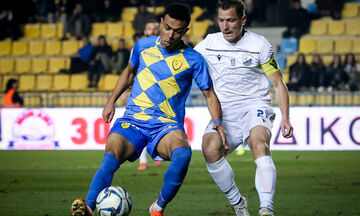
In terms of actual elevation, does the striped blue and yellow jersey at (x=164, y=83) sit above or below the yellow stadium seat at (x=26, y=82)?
above

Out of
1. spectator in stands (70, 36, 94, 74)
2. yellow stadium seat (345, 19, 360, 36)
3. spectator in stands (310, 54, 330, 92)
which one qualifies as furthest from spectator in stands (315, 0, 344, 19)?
spectator in stands (70, 36, 94, 74)

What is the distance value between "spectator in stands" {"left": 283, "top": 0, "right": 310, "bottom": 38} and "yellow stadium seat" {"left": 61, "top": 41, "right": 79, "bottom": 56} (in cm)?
626

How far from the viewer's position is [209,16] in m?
20.8

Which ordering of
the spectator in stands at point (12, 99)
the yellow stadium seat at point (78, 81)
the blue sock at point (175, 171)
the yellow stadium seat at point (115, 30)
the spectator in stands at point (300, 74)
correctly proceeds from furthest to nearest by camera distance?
the yellow stadium seat at point (115, 30)
the yellow stadium seat at point (78, 81)
the spectator in stands at point (300, 74)
the spectator in stands at point (12, 99)
the blue sock at point (175, 171)

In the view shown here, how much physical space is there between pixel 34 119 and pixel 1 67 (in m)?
6.52

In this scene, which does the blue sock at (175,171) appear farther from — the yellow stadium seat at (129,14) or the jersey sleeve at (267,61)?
the yellow stadium seat at (129,14)

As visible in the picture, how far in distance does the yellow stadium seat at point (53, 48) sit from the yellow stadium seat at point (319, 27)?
768 cm

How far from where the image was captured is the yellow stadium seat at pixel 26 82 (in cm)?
2040

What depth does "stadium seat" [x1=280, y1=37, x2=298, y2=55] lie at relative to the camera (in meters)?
20.0

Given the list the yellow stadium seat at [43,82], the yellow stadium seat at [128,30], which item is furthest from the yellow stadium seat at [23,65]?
the yellow stadium seat at [128,30]

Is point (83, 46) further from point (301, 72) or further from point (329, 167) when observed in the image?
point (329, 167)

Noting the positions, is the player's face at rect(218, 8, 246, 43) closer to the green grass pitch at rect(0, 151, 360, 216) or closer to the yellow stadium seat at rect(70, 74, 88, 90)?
the green grass pitch at rect(0, 151, 360, 216)

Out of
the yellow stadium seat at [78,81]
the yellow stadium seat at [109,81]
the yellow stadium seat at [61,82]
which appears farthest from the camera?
the yellow stadium seat at [61,82]

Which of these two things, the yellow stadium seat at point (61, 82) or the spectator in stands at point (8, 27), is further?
the spectator in stands at point (8, 27)
